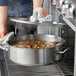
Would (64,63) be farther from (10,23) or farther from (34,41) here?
(10,23)

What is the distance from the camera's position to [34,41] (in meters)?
1.75

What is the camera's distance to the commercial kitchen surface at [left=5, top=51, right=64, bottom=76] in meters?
1.38

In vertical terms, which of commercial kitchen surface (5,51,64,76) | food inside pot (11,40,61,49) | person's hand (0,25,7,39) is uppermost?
food inside pot (11,40,61,49)

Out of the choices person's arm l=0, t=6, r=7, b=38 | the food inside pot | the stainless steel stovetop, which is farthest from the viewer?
person's arm l=0, t=6, r=7, b=38

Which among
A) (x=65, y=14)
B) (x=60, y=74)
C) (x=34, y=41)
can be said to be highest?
(x=65, y=14)

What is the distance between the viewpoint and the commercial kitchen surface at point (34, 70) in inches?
54.5

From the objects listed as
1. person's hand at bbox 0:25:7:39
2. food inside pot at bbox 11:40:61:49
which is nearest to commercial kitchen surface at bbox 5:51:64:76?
food inside pot at bbox 11:40:61:49

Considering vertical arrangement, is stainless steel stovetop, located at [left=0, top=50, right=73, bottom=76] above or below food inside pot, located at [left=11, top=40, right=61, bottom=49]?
below

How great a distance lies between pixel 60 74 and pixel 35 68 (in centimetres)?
16

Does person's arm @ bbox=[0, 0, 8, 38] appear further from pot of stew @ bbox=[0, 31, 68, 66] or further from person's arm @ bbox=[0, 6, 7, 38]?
pot of stew @ bbox=[0, 31, 68, 66]

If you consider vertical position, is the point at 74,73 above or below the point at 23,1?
below

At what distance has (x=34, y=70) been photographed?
1.44 m

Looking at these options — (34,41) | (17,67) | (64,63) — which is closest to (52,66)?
(64,63)

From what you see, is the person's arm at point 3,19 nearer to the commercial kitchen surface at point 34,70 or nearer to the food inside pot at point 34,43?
the food inside pot at point 34,43
